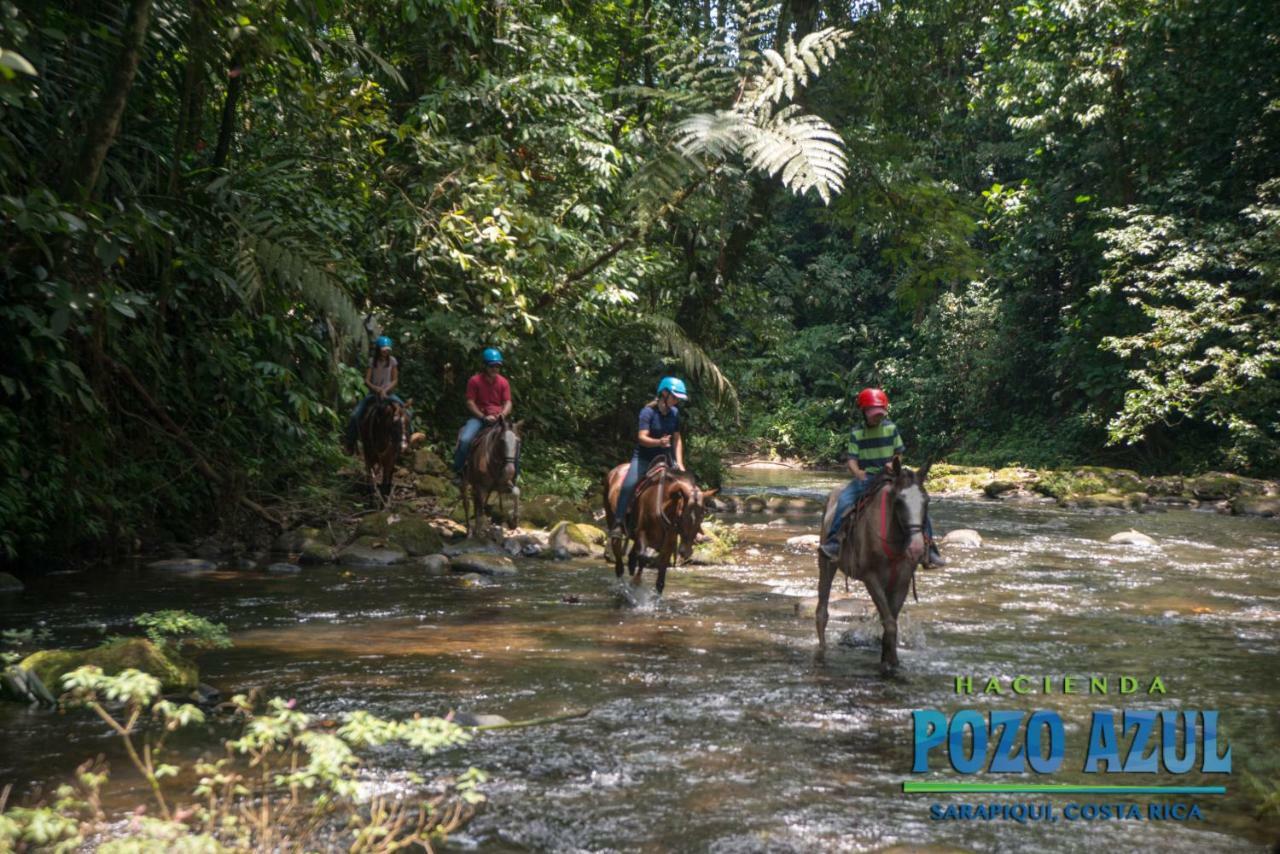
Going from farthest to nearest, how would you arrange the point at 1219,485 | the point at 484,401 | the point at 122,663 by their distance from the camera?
1. the point at 1219,485
2. the point at 484,401
3. the point at 122,663

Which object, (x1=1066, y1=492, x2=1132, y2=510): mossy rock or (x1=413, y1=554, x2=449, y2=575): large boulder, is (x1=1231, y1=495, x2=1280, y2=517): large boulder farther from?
(x1=413, y1=554, x2=449, y2=575): large boulder

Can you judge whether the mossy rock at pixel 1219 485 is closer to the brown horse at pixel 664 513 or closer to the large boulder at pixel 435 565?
the brown horse at pixel 664 513

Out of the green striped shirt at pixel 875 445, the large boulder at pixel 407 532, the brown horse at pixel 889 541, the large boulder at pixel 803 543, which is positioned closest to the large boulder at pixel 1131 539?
the large boulder at pixel 803 543

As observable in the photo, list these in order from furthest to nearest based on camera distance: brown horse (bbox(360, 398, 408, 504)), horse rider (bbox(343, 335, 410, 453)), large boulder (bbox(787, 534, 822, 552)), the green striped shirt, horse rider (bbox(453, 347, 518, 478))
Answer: large boulder (bbox(787, 534, 822, 552))
horse rider (bbox(343, 335, 410, 453))
brown horse (bbox(360, 398, 408, 504))
horse rider (bbox(453, 347, 518, 478))
the green striped shirt

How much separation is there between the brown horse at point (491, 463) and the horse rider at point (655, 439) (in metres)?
3.00

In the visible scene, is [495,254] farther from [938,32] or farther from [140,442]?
[938,32]

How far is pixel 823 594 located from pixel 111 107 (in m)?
6.80

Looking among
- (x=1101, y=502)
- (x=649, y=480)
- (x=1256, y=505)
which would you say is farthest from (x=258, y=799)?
(x=1101, y=502)

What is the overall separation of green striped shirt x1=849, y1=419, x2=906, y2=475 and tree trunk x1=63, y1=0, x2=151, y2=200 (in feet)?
20.3

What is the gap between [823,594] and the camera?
31.1ft

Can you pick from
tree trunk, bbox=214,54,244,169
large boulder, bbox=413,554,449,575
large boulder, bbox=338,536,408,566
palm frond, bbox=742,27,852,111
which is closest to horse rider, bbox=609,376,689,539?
large boulder, bbox=413,554,449,575

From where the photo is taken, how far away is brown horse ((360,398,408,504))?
15.6 meters

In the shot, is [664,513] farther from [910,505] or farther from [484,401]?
[484,401]

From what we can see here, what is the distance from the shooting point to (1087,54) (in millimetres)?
28672
